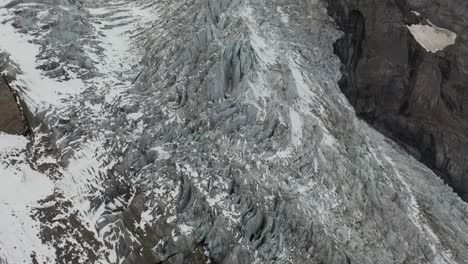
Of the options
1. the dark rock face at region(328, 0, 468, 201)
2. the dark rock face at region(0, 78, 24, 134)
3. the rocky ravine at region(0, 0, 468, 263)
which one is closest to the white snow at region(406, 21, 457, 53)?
the dark rock face at region(328, 0, 468, 201)

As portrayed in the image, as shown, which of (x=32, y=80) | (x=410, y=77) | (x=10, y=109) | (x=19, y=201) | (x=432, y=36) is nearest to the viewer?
(x=19, y=201)

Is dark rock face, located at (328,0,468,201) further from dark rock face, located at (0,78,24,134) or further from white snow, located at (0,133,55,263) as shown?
white snow, located at (0,133,55,263)

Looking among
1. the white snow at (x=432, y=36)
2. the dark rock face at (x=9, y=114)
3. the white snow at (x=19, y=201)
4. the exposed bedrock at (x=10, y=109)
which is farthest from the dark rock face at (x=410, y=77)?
the white snow at (x=19, y=201)

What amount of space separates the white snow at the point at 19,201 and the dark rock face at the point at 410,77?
56.5 feet

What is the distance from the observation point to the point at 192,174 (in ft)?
64.4

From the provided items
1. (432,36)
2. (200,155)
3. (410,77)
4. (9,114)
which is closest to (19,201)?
(9,114)

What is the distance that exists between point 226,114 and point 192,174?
10.6 feet

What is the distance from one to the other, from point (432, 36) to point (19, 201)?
78.3 ft

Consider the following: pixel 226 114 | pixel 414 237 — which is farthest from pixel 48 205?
pixel 414 237

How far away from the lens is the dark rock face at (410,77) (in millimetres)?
28188

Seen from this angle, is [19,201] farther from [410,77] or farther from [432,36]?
[432,36]

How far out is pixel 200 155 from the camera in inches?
799

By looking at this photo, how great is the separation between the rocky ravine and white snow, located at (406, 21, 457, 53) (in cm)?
688

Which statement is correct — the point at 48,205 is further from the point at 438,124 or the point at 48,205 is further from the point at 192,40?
the point at 438,124
